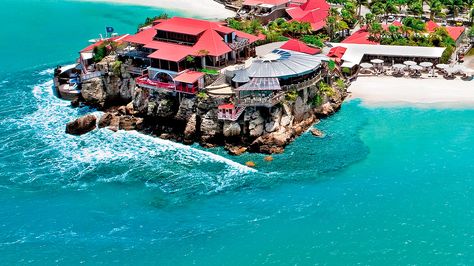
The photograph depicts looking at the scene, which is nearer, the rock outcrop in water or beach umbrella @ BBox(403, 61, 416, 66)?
the rock outcrop in water

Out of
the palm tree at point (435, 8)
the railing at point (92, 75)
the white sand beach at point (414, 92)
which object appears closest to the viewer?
the white sand beach at point (414, 92)

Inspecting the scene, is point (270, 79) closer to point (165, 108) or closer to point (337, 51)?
point (165, 108)

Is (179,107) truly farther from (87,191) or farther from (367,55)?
(367,55)

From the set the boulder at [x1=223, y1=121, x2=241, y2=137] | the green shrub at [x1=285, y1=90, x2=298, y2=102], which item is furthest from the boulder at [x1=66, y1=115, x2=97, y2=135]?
the green shrub at [x1=285, y1=90, x2=298, y2=102]

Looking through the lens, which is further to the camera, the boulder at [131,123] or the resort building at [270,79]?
the boulder at [131,123]

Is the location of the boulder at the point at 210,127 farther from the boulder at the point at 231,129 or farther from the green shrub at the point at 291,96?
the green shrub at the point at 291,96

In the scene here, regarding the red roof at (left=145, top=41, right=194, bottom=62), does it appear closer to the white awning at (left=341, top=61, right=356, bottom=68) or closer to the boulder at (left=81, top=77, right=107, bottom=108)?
the boulder at (left=81, top=77, right=107, bottom=108)

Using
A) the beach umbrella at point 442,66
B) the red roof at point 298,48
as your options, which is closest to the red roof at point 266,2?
the red roof at point 298,48

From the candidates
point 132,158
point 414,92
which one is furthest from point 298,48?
point 132,158
